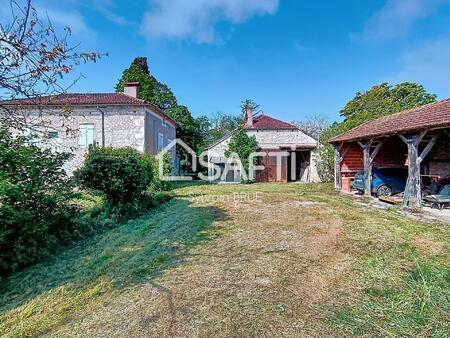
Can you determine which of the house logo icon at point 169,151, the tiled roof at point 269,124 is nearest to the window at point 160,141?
the house logo icon at point 169,151

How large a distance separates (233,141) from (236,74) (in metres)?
4.71

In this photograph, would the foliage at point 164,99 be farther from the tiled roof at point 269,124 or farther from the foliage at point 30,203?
the foliage at point 30,203

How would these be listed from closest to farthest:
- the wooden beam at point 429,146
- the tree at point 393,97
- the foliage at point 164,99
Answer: the wooden beam at point 429,146, the foliage at point 164,99, the tree at point 393,97

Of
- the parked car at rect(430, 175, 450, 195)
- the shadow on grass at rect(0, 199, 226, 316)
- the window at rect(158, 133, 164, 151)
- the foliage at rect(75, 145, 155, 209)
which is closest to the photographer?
the shadow on grass at rect(0, 199, 226, 316)

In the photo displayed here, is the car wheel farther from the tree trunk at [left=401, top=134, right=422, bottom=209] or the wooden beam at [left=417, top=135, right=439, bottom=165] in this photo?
the wooden beam at [left=417, top=135, right=439, bottom=165]

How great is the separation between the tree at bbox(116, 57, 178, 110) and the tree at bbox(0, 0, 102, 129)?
25.7 meters

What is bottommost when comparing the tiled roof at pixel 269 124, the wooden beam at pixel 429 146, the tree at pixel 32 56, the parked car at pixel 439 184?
the parked car at pixel 439 184

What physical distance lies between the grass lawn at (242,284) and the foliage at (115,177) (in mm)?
1601

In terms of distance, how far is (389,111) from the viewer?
2312 cm

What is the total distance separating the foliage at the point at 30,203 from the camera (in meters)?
4.49

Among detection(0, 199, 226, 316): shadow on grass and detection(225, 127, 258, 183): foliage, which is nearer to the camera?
detection(0, 199, 226, 316): shadow on grass

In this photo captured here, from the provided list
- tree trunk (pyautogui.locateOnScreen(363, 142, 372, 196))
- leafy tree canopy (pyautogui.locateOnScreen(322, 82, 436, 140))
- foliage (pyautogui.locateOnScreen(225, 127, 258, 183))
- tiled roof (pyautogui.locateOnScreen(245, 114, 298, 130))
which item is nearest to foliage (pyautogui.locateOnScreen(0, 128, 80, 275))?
tree trunk (pyautogui.locateOnScreen(363, 142, 372, 196))

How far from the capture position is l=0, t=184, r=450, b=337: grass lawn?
2.79m

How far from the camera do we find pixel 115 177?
7.99 meters
